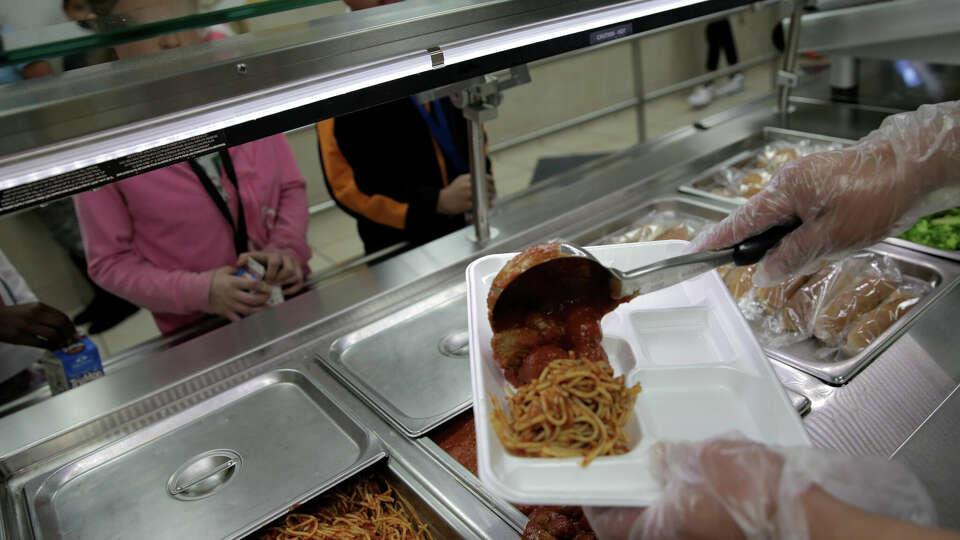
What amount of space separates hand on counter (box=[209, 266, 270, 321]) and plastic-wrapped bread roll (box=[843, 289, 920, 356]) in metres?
1.79

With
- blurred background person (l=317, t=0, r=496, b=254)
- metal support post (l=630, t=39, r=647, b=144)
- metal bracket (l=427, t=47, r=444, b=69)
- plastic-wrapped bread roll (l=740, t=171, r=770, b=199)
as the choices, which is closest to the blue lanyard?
blurred background person (l=317, t=0, r=496, b=254)

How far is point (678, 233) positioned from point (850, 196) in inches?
25.8

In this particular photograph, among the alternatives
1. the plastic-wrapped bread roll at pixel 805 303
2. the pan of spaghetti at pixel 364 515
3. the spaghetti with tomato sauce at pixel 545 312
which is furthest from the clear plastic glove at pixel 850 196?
the pan of spaghetti at pixel 364 515

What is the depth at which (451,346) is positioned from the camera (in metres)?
1.80

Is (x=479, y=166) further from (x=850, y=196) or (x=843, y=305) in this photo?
(x=843, y=305)

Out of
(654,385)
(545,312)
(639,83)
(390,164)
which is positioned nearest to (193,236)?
(390,164)

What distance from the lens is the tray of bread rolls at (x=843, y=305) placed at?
163cm

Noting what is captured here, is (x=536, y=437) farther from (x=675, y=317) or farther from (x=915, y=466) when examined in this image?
(x=915, y=466)

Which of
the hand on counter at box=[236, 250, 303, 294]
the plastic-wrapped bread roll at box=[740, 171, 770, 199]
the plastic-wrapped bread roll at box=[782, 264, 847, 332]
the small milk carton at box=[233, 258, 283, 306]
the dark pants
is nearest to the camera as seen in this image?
the plastic-wrapped bread roll at box=[782, 264, 847, 332]

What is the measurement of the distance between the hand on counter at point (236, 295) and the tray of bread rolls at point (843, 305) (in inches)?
60.3

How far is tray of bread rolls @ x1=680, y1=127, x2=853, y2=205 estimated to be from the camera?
2.43 metres

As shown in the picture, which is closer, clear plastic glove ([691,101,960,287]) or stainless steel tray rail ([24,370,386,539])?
stainless steel tray rail ([24,370,386,539])

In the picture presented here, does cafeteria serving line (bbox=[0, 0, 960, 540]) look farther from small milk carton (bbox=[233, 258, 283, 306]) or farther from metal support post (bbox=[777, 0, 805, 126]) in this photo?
metal support post (bbox=[777, 0, 805, 126])

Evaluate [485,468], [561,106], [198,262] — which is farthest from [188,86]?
[561,106]
